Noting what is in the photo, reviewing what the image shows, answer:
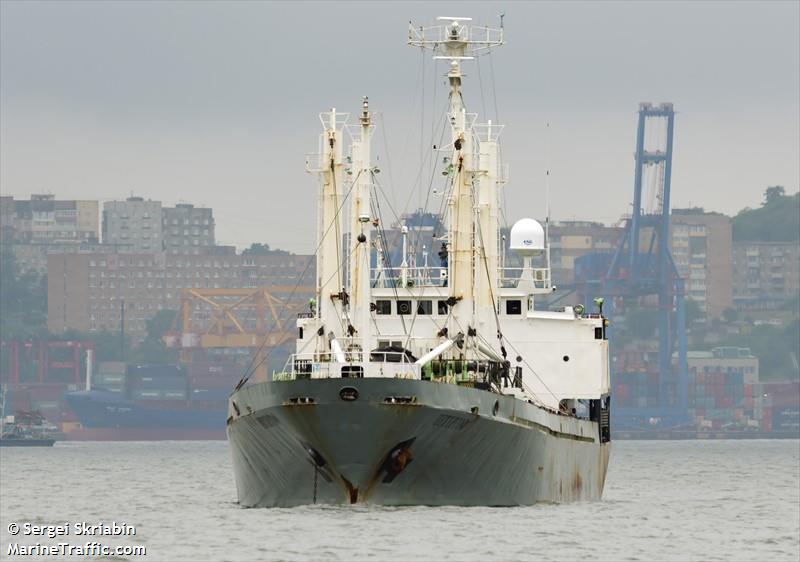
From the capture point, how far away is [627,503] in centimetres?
9069

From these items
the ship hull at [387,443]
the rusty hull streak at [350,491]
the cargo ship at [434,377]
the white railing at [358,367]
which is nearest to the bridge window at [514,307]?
the cargo ship at [434,377]

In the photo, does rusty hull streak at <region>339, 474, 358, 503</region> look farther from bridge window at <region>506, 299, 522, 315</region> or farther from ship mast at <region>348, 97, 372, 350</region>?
bridge window at <region>506, 299, 522, 315</region>

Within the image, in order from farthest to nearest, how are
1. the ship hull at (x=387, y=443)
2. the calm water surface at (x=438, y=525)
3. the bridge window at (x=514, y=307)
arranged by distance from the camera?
1. the bridge window at (x=514, y=307)
2. the ship hull at (x=387, y=443)
3. the calm water surface at (x=438, y=525)

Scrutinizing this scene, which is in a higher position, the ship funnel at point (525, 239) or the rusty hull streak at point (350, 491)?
the ship funnel at point (525, 239)

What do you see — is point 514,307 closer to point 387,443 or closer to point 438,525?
point 387,443

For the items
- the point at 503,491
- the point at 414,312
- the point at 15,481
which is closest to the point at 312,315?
the point at 414,312

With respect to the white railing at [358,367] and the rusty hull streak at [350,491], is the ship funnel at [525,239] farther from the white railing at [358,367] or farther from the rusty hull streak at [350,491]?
the rusty hull streak at [350,491]

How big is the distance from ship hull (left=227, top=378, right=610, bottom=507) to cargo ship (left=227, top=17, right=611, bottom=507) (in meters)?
0.04

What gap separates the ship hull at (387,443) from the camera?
71.8 m

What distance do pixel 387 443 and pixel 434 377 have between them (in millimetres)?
8277

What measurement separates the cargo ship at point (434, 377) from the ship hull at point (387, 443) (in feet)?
0.15

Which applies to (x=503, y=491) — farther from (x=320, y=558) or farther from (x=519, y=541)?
(x=320, y=558)

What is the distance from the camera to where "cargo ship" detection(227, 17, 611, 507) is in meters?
72.2

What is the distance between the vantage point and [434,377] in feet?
262
